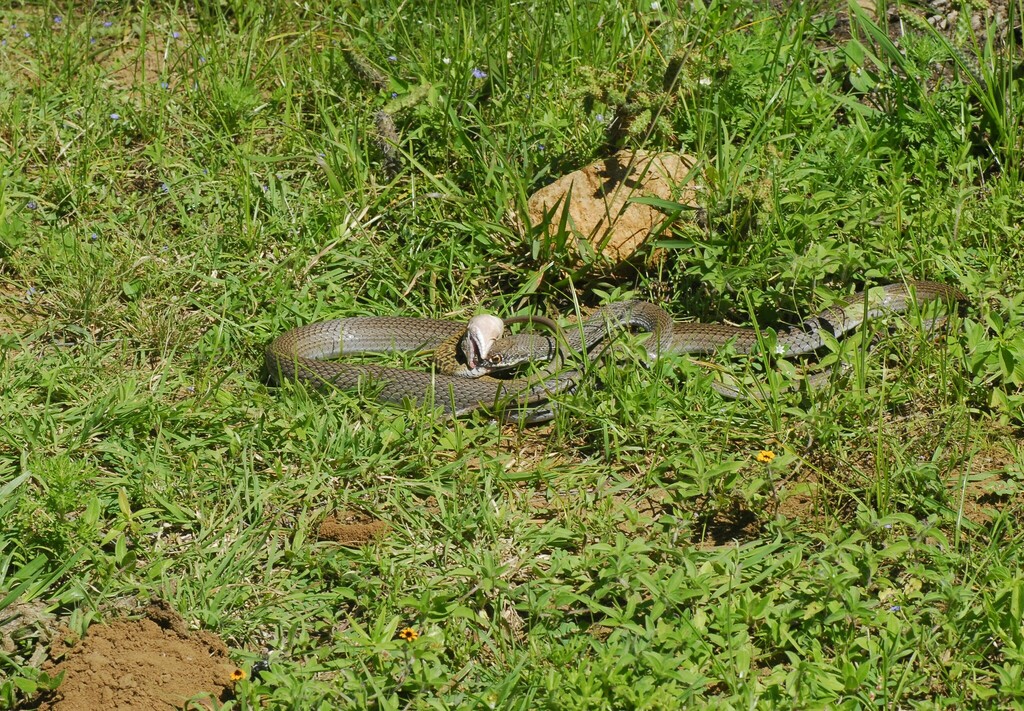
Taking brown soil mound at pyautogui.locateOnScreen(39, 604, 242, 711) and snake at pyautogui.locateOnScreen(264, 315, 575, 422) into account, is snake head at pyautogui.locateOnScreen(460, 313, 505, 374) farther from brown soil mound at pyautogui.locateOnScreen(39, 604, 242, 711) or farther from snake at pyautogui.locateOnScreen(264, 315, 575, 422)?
brown soil mound at pyautogui.locateOnScreen(39, 604, 242, 711)

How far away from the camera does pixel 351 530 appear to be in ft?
13.4

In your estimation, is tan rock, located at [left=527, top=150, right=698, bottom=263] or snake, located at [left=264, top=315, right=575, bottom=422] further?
tan rock, located at [left=527, top=150, right=698, bottom=263]

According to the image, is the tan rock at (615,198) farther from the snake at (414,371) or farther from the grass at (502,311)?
the snake at (414,371)

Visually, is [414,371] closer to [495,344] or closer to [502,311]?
[495,344]

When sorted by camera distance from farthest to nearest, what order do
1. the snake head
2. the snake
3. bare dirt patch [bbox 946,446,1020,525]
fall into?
1. the snake head
2. the snake
3. bare dirt patch [bbox 946,446,1020,525]

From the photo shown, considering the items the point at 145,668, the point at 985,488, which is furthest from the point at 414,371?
the point at 985,488

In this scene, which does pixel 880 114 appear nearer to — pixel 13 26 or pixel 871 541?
pixel 871 541

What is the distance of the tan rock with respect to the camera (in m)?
5.42

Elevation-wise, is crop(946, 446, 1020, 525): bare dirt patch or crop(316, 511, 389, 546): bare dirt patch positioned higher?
crop(946, 446, 1020, 525): bare dirt patch

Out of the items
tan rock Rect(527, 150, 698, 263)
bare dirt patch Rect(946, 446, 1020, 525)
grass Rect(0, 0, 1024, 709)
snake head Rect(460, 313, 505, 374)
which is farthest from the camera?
tan rock Rect(527, 150, 698, 263)

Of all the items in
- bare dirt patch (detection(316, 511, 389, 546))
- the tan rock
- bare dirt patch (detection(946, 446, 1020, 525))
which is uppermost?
the tan rock

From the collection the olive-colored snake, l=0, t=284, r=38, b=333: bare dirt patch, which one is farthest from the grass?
the olive-colored snake

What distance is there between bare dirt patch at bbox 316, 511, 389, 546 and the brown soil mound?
24.3 inches

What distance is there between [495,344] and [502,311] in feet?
1.28
